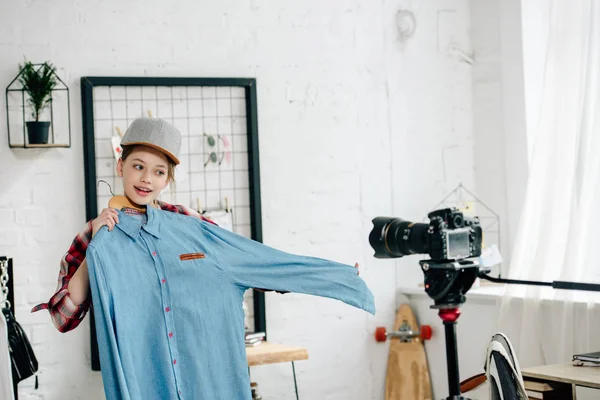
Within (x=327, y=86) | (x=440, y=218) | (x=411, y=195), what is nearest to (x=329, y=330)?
(x=411, y=195)

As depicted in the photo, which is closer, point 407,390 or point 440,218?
point 440,218

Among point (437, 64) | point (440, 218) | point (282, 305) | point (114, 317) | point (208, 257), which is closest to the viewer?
point (114, 317)

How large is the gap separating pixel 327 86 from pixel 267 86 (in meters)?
0.29

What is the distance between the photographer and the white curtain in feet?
9.97

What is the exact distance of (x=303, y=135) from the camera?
384 centimetres

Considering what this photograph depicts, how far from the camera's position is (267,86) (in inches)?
149

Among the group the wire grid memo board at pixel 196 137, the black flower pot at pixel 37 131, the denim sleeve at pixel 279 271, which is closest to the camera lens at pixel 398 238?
the denim sleeve at pixel 279 271

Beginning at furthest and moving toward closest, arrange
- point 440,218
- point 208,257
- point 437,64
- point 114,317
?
A: 1. point 437,64
2. point 440,218
3. point 208,257
4. point 114,317

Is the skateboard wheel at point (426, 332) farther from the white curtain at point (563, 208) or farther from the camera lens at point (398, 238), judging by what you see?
the camera lens at point (398, 238)

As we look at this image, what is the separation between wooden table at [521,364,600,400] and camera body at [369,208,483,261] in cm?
43

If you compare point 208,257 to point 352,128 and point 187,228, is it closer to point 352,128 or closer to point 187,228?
point 187,228

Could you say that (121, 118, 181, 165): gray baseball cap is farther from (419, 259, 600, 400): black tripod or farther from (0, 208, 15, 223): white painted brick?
(0, 208, 15, 223): white painted brick

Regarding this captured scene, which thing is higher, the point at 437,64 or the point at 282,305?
the point at 437,64

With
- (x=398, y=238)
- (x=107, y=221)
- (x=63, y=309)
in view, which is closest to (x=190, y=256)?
(x=107, y=221)
